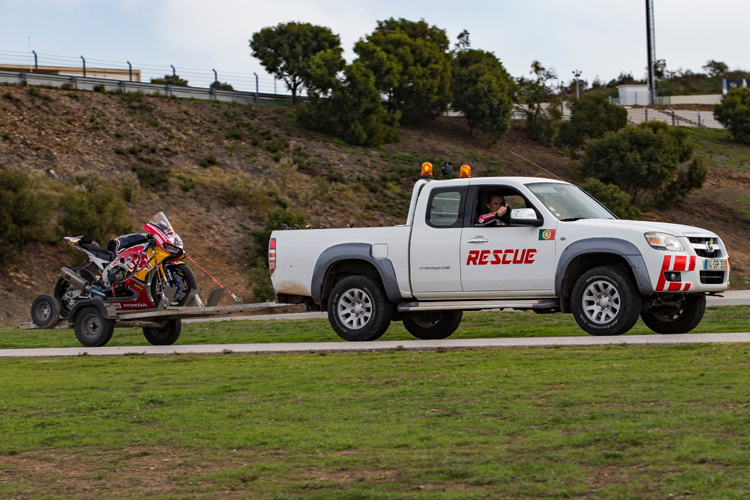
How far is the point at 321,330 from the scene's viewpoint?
1742 centimetres

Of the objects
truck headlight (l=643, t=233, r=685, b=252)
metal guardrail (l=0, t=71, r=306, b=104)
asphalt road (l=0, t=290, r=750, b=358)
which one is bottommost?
asphalt road (l=0, t=290, r=750, b=358)

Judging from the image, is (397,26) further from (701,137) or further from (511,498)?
(511,498)

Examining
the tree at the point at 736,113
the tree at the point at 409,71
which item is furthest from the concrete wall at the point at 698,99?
the tree at the point at 409,71

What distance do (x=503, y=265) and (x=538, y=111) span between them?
58290 millimetres

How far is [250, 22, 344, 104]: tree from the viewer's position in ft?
200

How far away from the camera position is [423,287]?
13695 mm

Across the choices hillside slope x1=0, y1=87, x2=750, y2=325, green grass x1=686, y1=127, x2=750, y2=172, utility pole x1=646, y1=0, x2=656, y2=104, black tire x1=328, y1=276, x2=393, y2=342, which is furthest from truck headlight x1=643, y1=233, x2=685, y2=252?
utility pole x1=646, y1=0, x2=656, y2=104

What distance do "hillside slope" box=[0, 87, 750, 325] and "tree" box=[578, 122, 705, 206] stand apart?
1599 mm

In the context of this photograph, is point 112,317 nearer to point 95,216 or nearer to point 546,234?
point 546,234

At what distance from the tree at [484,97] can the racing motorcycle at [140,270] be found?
5022 centimetres

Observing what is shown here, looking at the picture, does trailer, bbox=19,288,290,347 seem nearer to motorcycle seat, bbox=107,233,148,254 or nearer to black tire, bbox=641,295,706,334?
motorcycle seat, bbox=107,233,148,254

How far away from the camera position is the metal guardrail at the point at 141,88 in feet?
175

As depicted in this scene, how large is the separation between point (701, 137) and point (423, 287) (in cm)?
6624

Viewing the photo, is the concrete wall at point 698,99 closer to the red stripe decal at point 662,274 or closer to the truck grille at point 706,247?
the truck grille at point 706,247
